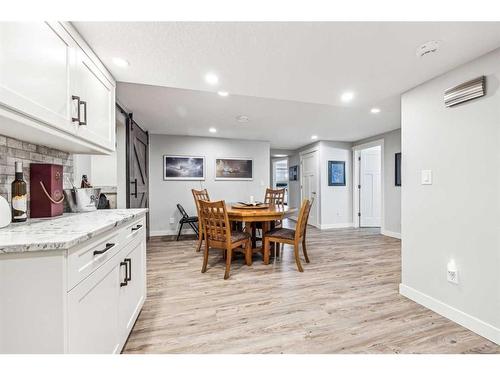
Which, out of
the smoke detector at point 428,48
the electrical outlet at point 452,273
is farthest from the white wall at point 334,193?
the smoke detector at point 428,48

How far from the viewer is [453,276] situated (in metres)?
1.82

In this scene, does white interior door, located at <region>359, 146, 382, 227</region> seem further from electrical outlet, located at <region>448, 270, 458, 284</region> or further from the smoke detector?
the smoke detector

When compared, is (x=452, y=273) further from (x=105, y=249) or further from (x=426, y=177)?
(x=105, y=249)

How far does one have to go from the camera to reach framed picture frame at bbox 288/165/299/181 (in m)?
7.07

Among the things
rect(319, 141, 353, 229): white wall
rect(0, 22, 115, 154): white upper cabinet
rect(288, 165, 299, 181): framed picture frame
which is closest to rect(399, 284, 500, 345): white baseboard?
rect(0, 22, 115, 154): white upper cabinet

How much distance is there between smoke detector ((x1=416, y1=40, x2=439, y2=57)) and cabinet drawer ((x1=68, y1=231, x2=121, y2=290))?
224cm

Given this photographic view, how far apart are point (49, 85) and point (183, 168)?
3913 mm

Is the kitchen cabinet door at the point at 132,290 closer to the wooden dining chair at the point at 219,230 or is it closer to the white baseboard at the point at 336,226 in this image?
the wooden dining chair at the point at 219,230

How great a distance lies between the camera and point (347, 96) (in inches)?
94.7

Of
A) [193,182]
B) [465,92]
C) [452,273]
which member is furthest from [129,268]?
[193,182]

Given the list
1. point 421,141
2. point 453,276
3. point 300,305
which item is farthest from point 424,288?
point 421,141

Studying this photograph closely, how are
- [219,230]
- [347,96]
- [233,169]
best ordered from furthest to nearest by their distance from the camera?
1. [233,169]
2. [219,230]
3. [347,96]
